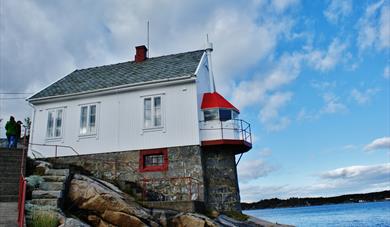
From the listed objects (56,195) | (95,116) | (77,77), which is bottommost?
(56,195)

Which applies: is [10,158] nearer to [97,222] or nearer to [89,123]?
[89,123]

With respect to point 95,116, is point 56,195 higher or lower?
lower

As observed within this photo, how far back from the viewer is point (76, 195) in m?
13.1

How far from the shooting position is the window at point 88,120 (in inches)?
739

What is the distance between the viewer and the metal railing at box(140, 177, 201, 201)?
16156 mm

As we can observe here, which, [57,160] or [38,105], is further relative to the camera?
[38,105]

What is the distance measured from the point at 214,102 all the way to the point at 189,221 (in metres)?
6.62

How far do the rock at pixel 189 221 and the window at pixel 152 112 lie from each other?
5435mm

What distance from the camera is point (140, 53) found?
22.4 m

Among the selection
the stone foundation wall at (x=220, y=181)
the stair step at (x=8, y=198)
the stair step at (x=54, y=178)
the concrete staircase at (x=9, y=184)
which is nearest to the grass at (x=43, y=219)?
the concrete staircase at (x=9, y=184)

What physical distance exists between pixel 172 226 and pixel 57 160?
845 cm

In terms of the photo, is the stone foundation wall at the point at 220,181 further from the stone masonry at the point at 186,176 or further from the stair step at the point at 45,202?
the stair step at the point at 45,202

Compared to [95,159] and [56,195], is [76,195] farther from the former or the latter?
[95,159]

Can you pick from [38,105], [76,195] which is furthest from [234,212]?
[38,105]
